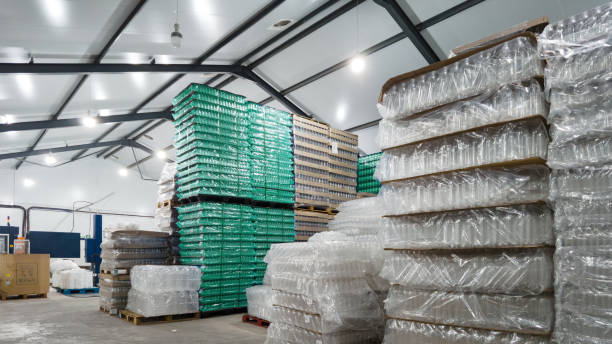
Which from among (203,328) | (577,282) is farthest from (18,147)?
(577,282)

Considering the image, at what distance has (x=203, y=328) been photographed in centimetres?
700

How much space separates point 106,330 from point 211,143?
12.0 ft

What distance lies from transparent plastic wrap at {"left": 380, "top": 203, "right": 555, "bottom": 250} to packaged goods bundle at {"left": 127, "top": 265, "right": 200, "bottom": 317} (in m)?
4.77

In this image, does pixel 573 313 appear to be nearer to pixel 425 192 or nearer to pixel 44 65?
pixel 425 192

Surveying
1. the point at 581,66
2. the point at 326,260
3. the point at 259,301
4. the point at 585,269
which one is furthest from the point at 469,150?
the point at 259,301

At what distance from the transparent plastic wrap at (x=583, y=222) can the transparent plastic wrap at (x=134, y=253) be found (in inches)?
313

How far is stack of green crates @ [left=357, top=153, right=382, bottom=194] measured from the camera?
36.1 ft

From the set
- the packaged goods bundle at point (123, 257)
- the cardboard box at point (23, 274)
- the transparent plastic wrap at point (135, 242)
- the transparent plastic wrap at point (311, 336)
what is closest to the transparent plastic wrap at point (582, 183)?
the transparent plastic wrap at point (311, 336)

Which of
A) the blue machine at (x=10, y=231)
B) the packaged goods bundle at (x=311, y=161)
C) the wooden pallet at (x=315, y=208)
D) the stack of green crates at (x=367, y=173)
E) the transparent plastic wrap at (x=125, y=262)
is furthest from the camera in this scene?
the blue machine at (x=10, y=231)

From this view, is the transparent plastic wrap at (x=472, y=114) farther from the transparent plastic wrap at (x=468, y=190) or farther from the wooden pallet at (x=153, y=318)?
the wooden pallet at (x=153, y=318)

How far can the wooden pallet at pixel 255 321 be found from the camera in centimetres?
725

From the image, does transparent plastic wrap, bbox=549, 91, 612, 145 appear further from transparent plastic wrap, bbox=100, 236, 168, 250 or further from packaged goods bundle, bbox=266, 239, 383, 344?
transparent plastic wrap, bbox=100, 236, 168, 250

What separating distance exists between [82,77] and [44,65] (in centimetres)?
144

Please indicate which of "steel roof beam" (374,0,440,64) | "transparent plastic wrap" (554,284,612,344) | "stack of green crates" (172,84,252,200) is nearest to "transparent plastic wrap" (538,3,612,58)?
"transparent plastic wrap" (554,284,612,344)
